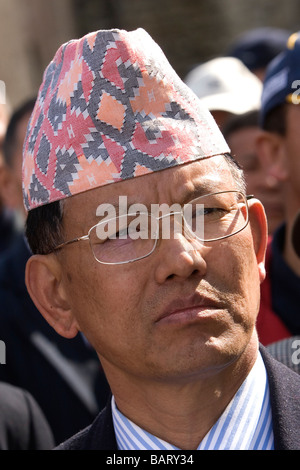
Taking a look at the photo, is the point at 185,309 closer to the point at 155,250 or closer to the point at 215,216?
the point at 155,250

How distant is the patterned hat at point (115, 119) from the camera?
2084mm

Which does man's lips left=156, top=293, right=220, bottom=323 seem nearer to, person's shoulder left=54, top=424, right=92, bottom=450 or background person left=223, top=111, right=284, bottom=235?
person's shoulder left=54, top=424, right=92, bottom=450

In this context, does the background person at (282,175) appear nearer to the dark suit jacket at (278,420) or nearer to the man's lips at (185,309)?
the dark suit jacket at (278,420)

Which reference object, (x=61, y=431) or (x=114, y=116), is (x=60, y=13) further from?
(x=114, y=116)

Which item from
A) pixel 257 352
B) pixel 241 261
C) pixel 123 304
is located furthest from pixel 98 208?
pixel 257 352

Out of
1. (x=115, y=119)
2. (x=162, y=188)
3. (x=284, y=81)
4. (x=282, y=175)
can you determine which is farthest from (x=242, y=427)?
(x=284, y=81)

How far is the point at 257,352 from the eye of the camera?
7.15ft

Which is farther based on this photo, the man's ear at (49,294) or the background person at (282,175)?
the background person at (282,175)

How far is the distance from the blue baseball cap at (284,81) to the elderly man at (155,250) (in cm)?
134

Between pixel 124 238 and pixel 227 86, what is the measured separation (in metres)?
3.14

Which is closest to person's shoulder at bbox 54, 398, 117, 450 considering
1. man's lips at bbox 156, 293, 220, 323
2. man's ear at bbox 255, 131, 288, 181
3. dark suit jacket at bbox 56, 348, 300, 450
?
dark suit jacket at bbox 56, 348, 300, 450

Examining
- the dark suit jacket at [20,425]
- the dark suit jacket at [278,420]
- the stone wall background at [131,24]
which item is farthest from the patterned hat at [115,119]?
the stone wall background at [131,24]

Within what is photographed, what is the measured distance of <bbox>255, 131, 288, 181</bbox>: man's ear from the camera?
3.61 meters

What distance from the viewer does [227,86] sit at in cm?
503
